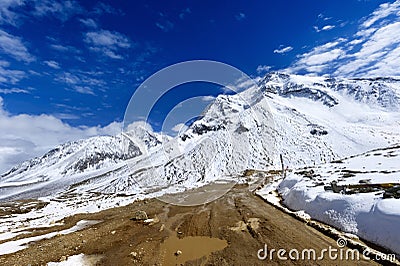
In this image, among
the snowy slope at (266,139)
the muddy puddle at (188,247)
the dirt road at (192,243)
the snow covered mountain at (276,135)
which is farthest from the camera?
the snow covered mountain at (276,135)

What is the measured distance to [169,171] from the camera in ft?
293

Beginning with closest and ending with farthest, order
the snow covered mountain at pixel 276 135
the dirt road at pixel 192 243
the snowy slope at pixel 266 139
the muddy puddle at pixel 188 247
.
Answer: the dirt road at pixel 192 243, the muddy puddle at pixel 188 247, the snowy slope at pixel 266 139, the snow covered mountain at pixel 276 135

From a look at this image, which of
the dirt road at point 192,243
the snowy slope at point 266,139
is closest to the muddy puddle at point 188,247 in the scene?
the dirt road at point 192,243

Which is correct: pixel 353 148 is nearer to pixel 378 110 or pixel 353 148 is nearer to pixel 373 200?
pixel 378 110

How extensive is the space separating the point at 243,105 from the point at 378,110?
69.7 m

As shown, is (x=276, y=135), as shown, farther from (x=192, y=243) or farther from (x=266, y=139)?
(x=192, y=243)

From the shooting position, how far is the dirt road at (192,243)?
383 inches

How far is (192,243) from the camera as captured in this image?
38.9 feet

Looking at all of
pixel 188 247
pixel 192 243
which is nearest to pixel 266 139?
pixel 192 243

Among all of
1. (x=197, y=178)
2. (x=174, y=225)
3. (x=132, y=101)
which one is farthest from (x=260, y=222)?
(x=197, y=178)

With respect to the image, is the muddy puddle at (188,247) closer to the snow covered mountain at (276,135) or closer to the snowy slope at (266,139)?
the snowy slope at (266,139)

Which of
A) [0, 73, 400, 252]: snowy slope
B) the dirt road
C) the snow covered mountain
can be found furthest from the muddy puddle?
the snow covered mountain

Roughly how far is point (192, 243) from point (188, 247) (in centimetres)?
60

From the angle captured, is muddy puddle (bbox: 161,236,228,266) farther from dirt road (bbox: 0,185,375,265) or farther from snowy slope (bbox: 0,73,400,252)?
snowy slope (bbox: 0,73,400,252)
